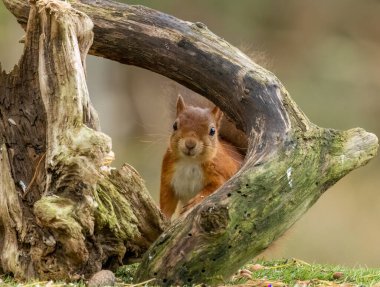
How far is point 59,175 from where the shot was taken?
134 inches

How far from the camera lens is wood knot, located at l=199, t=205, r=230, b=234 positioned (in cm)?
340

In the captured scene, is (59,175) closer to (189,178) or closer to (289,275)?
(289,275)

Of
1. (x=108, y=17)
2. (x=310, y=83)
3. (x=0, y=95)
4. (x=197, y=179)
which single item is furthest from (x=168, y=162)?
(x=310, y=83)

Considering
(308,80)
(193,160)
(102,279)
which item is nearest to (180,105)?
(193,160)

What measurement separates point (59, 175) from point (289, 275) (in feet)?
3.87

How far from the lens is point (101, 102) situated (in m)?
9.26

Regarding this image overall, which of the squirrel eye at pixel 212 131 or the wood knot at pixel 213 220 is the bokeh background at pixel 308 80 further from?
the wood knot at pixel 213 220

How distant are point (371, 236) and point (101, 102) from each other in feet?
8.76

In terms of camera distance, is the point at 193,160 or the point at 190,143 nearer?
the point at 190,143

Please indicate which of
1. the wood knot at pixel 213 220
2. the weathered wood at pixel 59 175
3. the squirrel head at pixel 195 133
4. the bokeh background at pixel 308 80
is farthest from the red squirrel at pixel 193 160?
the bokeh background at pixel 308 80

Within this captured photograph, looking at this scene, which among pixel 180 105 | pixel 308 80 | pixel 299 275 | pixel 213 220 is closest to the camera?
pixel 213 220

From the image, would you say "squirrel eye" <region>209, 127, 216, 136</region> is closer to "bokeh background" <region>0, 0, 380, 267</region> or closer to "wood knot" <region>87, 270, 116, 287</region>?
"wood knot" <region>87, 270, 116, 287</region>

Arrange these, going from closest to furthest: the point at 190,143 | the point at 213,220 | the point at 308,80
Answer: the point at 213,220 → the point at 190,143 → the point at 308,80

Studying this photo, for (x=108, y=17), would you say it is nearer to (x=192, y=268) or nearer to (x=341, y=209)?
(x=192, y=268)
